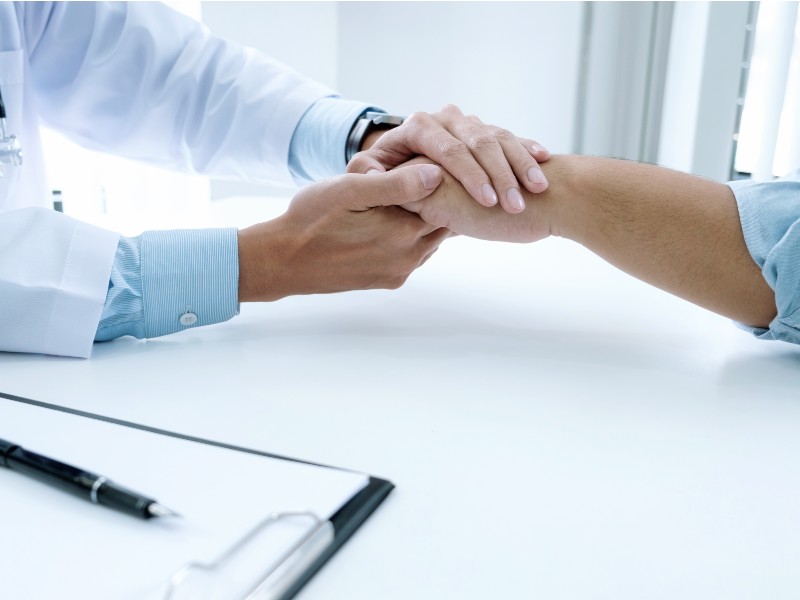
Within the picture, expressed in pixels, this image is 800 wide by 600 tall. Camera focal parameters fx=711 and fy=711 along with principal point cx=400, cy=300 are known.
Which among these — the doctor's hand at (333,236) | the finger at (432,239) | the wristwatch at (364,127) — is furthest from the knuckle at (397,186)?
the wristwatch at (364,127)

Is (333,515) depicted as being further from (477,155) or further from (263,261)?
(477,155)

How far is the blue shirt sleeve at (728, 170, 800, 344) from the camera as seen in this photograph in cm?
68

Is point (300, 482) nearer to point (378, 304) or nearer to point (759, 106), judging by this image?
point (378, 304)

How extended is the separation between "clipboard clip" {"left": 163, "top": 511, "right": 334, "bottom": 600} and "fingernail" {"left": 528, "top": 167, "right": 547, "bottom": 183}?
0.54m

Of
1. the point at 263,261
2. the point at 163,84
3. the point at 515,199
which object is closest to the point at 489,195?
the point at 515,199

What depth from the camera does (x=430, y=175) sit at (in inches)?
32.1

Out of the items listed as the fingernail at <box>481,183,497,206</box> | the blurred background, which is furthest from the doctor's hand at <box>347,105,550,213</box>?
the blurred background

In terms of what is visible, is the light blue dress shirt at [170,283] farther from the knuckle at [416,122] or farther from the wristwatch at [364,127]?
the wristwatch at [364,127]

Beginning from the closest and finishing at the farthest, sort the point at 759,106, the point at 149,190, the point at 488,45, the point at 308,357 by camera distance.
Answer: the point at 308,357
the point at 759,106
the point at 149,190
the point at 488,45

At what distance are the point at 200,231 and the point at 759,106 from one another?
6.27 feet

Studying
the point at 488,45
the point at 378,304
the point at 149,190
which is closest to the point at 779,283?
the point at 378,304

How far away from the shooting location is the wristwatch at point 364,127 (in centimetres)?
116

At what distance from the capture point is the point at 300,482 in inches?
16.4

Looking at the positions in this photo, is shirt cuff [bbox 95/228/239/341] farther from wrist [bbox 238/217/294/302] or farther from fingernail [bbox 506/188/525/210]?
fingernail [bbox 506/188/525/210]
